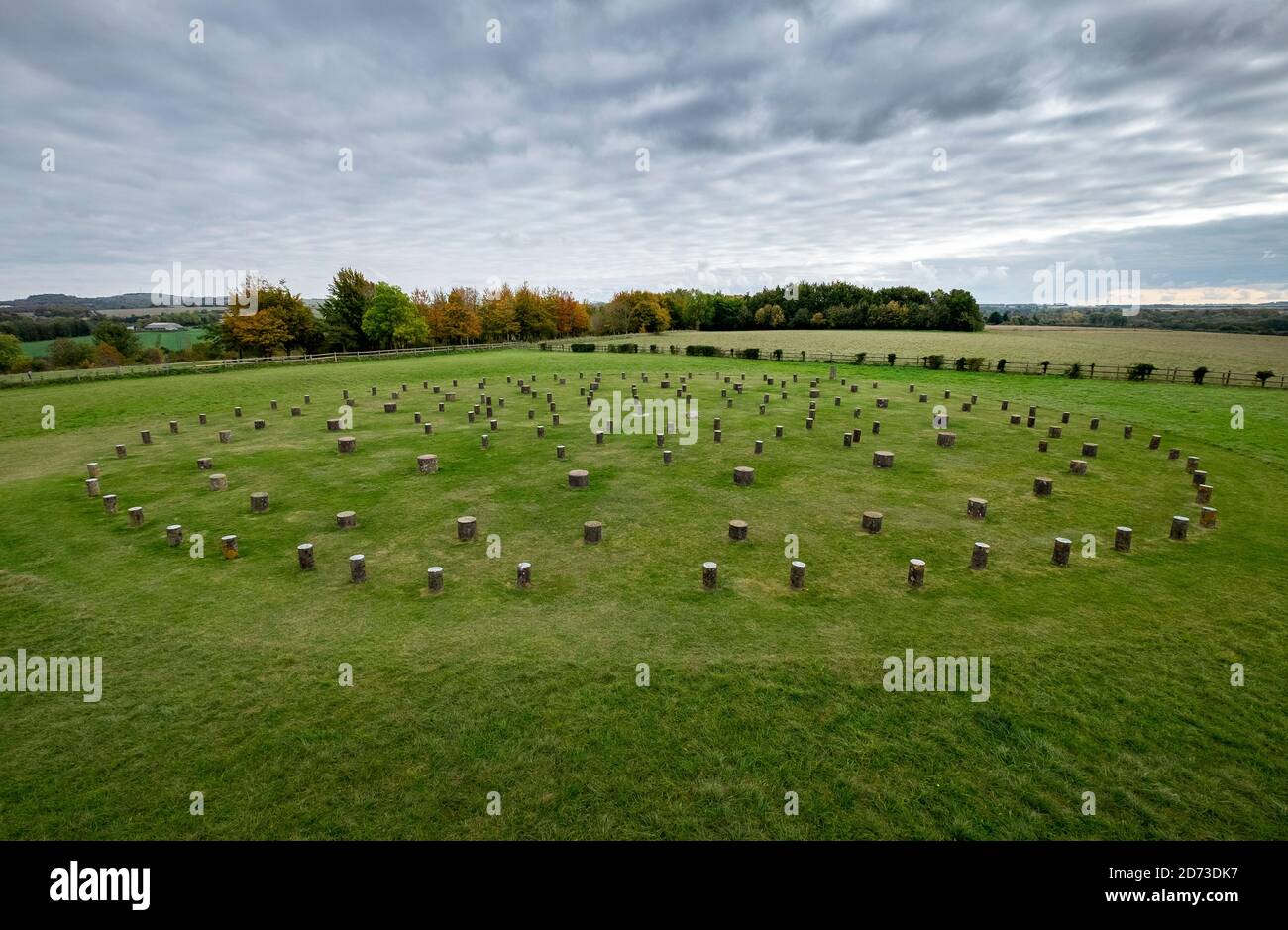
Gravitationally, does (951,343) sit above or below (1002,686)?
above

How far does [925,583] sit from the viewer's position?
1104cm

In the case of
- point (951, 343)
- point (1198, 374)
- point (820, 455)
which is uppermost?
point (951, 343)

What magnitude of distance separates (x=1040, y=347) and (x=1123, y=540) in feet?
252

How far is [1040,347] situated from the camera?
247 ft

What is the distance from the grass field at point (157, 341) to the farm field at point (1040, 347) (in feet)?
247

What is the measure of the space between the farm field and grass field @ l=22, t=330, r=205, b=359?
75.3m

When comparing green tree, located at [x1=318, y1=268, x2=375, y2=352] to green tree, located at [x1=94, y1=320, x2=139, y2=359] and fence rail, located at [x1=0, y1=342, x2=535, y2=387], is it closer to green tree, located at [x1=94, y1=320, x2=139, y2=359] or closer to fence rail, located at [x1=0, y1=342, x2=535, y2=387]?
fence rail, located at [x1=0, y1=342, x2=535, y2=387]

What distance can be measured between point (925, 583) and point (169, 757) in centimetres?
1179

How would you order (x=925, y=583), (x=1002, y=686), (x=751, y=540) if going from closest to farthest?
(x=1002, y=686), (x=925, y=583), (x=751, y=540)

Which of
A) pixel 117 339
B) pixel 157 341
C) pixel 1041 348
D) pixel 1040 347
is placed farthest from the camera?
pixel 157 341

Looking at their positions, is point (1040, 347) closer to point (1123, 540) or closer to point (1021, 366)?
point (1021, 366)

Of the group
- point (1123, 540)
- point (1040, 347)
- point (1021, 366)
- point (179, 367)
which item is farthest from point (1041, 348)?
point (179, 367)
